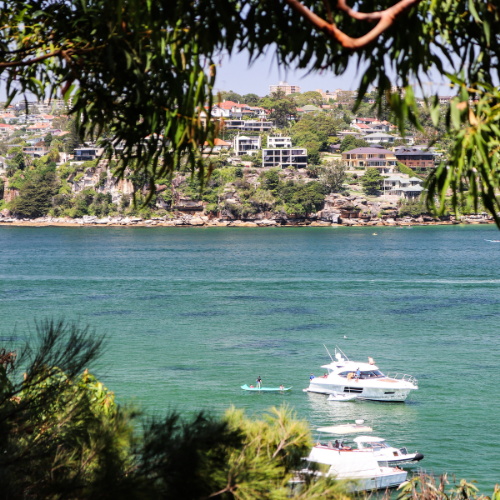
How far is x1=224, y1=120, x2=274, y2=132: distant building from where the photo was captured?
15200 centimetres

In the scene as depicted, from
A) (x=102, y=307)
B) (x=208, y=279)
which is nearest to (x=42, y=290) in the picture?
(x=102, y=307)

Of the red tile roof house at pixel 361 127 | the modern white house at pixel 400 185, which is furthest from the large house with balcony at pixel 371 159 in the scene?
the red tile roof house at pixel 361 127

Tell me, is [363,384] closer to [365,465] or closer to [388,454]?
[388,454]

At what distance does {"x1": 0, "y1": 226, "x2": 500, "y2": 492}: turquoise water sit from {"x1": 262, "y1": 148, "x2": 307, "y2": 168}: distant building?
44.6 meters

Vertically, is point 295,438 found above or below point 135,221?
above

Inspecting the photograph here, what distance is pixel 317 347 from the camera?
32.0 m

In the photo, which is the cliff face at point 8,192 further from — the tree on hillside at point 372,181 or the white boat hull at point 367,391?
the white boat hull at point 367,391

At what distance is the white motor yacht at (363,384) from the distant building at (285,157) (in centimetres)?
10603

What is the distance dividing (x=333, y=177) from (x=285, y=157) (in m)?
12.2

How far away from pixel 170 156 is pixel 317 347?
28.8m

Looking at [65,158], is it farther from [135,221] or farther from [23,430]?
[23,430]

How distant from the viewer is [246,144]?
137500 millimetres

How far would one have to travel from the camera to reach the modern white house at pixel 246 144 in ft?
447

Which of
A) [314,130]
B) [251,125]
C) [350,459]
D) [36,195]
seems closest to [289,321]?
[350,459]
